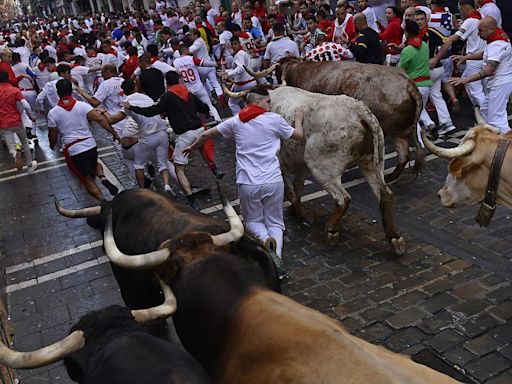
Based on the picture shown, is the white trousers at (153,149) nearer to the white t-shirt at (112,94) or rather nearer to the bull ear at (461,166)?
the white t-shirt at (112,94)

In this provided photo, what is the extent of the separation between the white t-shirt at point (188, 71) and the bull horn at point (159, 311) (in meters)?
9.77

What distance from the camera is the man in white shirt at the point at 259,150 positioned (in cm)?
632

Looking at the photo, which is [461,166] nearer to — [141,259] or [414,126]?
[141,259]

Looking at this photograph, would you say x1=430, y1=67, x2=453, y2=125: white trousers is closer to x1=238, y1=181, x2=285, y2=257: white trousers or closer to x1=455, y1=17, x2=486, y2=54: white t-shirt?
x1=455, y1=17, x2=486, y2=54: white t-shirt

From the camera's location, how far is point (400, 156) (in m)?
8.54

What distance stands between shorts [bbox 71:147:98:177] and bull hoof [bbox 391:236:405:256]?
5.04 m

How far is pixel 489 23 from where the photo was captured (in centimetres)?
874

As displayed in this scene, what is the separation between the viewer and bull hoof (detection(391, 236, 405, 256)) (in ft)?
21.7

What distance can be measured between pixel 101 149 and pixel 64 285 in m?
6.83

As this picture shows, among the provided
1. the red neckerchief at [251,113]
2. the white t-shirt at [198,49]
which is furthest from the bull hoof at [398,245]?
the white t-shirt at [198,49]

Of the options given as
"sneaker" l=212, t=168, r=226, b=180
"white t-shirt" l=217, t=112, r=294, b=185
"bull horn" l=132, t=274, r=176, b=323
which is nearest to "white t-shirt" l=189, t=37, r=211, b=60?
"sneaker" l=212, t=168, r=226, b=180

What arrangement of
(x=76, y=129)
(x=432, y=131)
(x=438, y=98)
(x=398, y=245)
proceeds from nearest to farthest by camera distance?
1. (x=398, y=245)
2. (x=76, y=129)
3. (x=432, y=131)
4. (x=438, y=98)

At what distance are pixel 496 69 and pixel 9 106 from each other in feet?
31.1

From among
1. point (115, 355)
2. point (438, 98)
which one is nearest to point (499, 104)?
point (438, 98)
